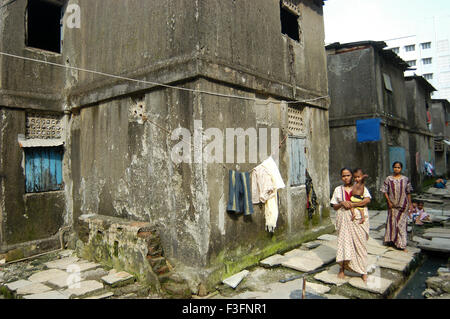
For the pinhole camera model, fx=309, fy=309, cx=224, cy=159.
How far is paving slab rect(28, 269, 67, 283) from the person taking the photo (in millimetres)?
5207

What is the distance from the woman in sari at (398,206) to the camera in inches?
244

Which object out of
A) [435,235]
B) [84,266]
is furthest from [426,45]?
[84,266]

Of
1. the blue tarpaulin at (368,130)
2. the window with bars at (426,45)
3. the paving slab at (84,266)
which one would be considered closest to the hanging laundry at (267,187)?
the paving slab at (84,266)

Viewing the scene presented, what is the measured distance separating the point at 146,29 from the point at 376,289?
18.0 feet

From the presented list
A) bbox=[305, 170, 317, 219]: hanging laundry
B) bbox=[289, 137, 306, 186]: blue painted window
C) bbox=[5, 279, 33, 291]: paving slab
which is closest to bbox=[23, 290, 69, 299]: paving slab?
bbox=[5, 279, 33, 291]: paving slab

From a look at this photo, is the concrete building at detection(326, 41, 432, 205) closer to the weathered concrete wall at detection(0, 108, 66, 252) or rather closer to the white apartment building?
the weathered concrete wall at detection(0, 108, 66, 252)

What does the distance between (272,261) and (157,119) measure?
320 cm

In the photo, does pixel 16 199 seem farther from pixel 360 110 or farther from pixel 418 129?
pixel 418 129

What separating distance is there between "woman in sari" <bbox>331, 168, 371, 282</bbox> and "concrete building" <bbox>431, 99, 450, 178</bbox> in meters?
20.0

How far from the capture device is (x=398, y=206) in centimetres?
633

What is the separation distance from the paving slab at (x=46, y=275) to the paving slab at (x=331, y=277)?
4.31m

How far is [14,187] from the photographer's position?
6.45 m

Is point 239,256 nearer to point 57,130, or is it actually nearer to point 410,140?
point 57,130

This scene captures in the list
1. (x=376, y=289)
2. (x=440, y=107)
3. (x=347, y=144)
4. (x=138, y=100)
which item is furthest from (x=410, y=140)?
(x=138, y=100)
